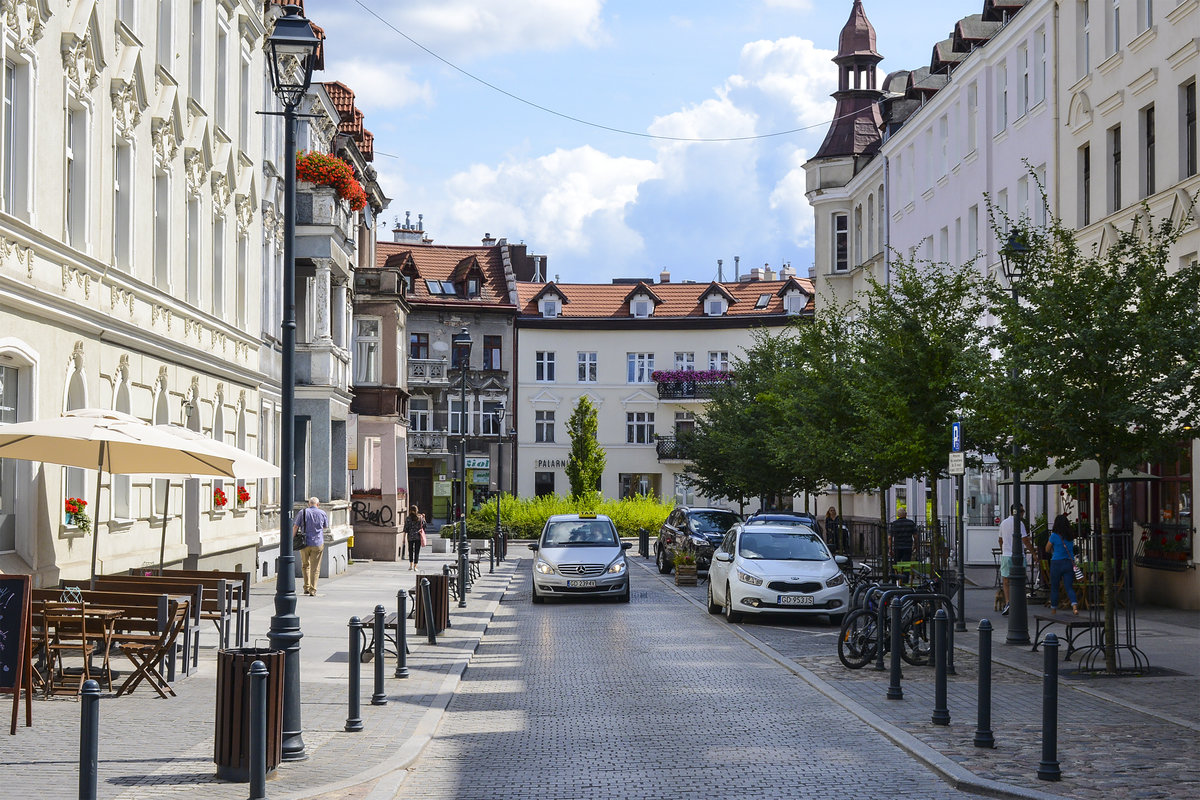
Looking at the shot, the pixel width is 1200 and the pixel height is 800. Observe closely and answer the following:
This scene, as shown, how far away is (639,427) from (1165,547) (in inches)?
2256

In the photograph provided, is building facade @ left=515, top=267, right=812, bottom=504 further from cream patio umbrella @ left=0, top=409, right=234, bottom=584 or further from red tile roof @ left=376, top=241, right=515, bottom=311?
cream patio umbrella @ left=0, top=409, right=234, bottom=584

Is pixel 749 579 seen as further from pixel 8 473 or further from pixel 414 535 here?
pixel 414 535

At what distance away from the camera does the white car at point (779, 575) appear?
74.5 feet

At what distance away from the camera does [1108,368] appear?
15.9 meters

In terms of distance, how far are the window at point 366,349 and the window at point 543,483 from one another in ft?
112

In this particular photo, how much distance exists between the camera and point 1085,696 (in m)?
14.3

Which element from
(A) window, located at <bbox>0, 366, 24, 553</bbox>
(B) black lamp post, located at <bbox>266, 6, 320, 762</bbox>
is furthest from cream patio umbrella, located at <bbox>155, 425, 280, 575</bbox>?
(B) black lamp post, located at <bbox>266, 6, 320, 762</bbox>

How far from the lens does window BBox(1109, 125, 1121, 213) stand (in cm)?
2944

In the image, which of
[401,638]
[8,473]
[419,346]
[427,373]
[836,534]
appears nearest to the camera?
[401,638]

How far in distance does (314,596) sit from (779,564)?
10.1 metres

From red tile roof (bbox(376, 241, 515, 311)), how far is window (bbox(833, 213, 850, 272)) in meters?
26.9

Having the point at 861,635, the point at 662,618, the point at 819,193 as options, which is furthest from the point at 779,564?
the point at 819,193

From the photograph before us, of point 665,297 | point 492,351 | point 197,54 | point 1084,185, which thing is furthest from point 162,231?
point 665,297

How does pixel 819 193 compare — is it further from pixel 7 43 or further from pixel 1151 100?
pixel 7 43
